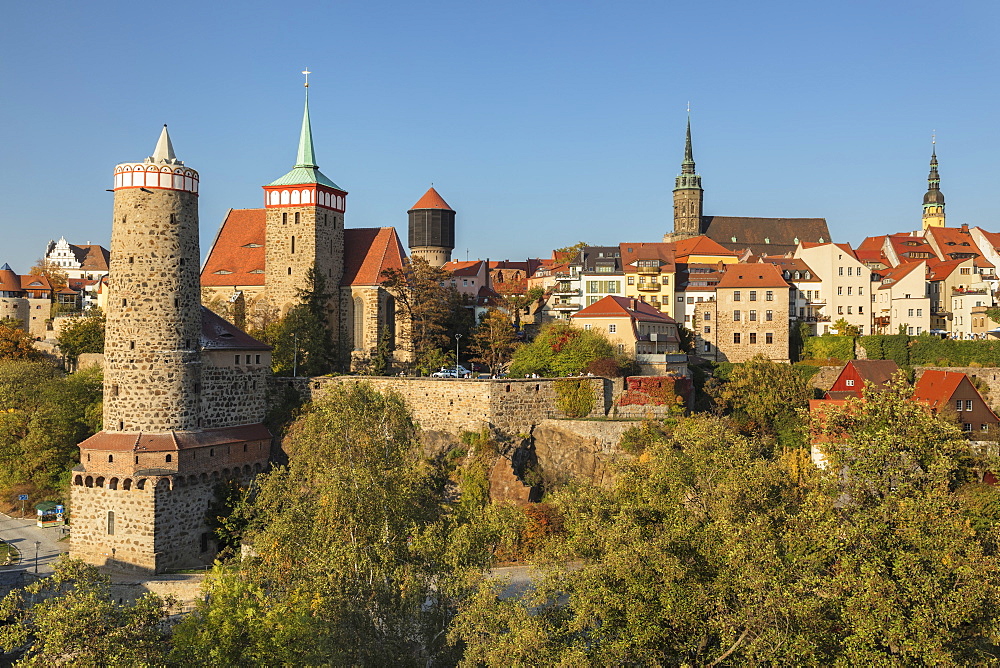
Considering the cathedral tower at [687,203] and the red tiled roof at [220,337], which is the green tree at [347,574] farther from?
the cathedral tower at [687,203]

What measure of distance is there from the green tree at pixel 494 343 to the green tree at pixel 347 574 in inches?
905

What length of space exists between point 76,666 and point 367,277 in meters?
35.7

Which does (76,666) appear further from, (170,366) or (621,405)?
(621,405)

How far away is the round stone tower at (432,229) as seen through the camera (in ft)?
224

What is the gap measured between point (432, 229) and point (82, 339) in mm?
26382

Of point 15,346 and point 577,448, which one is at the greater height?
point 15,346

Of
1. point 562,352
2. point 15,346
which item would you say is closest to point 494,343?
point 562,352

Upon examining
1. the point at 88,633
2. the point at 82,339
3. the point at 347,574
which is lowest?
the point at 347,574

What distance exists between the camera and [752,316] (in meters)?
53.8

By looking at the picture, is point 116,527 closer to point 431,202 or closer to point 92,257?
point 431,202

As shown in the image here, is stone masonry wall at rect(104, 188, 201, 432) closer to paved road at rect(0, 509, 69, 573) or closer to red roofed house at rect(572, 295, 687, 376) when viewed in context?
paved road at rect(0, 509, 69, 573)

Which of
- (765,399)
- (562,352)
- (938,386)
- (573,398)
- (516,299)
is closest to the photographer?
(573,398)

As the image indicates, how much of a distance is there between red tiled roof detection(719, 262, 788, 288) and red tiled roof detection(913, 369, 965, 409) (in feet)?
37.7

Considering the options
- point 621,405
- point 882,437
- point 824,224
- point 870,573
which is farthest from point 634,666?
point 824,224
